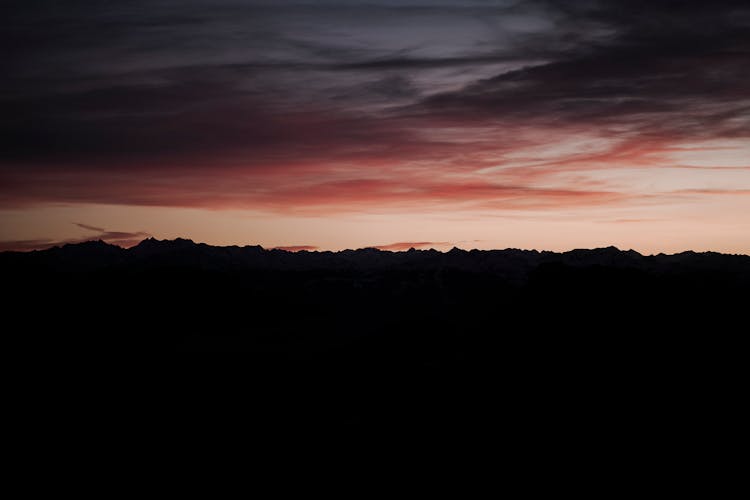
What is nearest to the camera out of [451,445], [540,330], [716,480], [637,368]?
[716,480]

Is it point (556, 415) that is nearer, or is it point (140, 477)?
point (556, 415)

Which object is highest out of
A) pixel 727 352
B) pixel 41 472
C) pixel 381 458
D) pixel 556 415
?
pixel 727 352

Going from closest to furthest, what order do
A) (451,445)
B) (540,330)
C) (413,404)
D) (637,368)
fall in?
(451,445) < (637,368) < (413,404) < (540,330)

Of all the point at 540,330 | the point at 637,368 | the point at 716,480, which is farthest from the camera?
the point at 540,330

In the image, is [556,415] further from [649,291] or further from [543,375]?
[649,291]

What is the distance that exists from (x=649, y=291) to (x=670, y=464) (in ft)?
220

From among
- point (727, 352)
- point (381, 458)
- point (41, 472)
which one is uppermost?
point (727, 352)

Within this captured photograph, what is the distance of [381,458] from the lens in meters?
125

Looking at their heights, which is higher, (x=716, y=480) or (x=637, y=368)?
(x=637, y=368)

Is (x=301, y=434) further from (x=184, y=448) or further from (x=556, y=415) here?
(x=556, y=415)

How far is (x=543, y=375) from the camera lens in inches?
5492

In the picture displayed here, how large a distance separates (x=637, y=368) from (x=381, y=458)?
47798 millimetres

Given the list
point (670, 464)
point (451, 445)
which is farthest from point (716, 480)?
point (451, 445)

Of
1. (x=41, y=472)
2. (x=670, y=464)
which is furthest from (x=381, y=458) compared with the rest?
(x=41, y=472)
